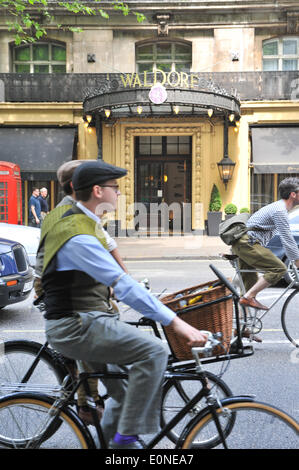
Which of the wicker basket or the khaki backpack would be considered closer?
the wicker basket

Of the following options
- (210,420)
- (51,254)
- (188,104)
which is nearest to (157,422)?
(210,420)

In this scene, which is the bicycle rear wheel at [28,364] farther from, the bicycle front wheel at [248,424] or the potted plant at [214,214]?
the potted plant at [214,214]

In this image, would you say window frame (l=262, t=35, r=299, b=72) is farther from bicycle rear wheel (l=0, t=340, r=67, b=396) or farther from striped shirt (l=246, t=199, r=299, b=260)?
bicycle rear wheel (l=0, t=340, r=67, b=396)

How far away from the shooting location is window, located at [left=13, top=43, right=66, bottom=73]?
66.9ft

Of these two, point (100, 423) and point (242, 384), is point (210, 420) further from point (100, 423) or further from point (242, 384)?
point (242, 384)

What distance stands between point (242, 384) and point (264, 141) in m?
16.0

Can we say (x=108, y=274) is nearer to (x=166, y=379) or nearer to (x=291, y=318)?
(x=166, y=379)

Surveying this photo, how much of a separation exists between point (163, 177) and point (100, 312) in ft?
60.5

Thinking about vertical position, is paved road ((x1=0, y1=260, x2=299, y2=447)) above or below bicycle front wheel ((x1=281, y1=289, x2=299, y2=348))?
below

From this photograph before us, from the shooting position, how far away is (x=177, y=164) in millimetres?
20844

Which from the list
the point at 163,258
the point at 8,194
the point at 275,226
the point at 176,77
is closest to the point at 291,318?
the point at 275,226

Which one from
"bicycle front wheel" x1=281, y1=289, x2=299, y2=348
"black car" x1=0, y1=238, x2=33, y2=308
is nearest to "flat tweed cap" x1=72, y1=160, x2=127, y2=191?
"bicycle front wheel" x1=281, y1=289, x2=299, y2=348

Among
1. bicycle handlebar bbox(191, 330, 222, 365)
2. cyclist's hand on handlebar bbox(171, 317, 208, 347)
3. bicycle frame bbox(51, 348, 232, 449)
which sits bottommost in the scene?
bicycle frame bbox(51, 348, 232, 449)

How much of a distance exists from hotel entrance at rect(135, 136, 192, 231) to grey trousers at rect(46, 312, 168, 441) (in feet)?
59.3
